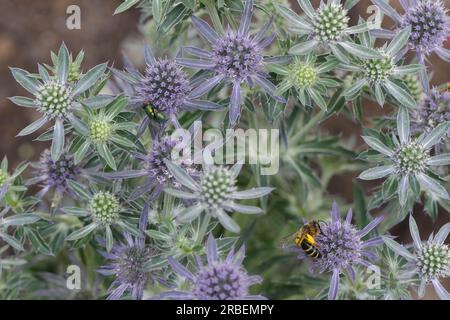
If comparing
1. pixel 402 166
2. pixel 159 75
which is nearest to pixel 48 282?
pixel 159 75

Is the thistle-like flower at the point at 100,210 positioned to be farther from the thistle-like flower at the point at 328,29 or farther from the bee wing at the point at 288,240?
the thistle-like flower at the point at 328,29

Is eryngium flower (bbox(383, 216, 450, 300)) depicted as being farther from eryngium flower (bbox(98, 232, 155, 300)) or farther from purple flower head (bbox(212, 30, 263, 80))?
eryngium flower (bbox(98, 232, 155, 300))

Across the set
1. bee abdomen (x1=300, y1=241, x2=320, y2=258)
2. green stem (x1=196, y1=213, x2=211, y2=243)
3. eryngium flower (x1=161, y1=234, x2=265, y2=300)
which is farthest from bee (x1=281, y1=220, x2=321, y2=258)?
green stem (x1=196, y1=213, x2=211, y2=243)

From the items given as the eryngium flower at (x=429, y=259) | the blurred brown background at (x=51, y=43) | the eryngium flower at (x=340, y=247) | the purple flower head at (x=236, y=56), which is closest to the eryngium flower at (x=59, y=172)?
the purple flower head at (x=236, y=56)

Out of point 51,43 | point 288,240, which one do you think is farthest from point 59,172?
point 51,43

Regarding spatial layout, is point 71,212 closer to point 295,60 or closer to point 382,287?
point 295,60

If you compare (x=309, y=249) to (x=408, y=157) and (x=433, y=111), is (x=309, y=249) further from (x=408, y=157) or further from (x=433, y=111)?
(x=433, y=111)
